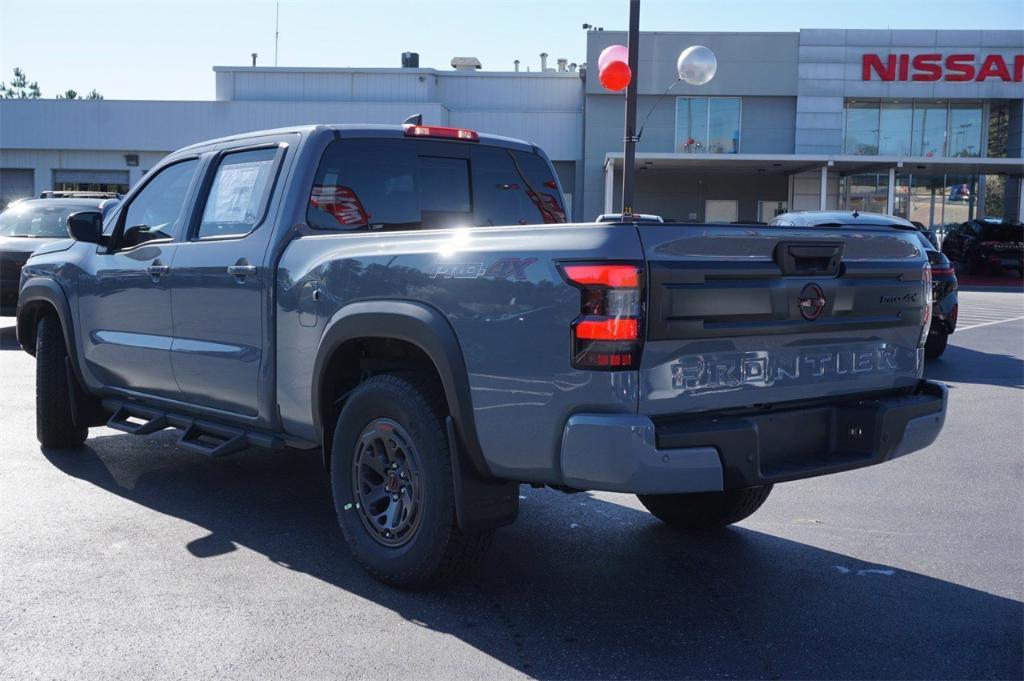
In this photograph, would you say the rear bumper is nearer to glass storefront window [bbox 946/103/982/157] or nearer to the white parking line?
the white parking line

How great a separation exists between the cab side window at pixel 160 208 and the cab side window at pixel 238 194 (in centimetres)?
26

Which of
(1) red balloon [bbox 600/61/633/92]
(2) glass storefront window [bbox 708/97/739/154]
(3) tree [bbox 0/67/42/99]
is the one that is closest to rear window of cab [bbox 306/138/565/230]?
(1) red balloon [bbox 600/61/633/92]

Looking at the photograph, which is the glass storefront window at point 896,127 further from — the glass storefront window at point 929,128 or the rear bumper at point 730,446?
the rear bumper at point 730,446

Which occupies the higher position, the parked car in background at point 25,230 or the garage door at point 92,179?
the garage door at point 92,179

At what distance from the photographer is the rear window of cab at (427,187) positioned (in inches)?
199

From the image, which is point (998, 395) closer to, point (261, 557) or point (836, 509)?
point (836, 509)

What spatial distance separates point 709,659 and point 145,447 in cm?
471

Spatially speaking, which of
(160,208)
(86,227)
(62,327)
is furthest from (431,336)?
(62,327)

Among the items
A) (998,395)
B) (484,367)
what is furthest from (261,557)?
(998,395)

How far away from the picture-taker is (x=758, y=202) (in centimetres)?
3753

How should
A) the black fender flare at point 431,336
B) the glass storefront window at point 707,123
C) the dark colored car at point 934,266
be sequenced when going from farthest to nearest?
the glass storefront window at point 707,123 < the dark colored car at point 934,266 < the black fender flare at point 431,336

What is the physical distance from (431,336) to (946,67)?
3679 centimetres

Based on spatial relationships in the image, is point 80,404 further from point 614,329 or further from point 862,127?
point 862,127

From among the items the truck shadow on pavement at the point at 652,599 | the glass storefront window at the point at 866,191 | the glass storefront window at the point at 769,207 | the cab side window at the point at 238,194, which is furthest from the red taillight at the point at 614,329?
the glass storefront window at the point at 866,191
